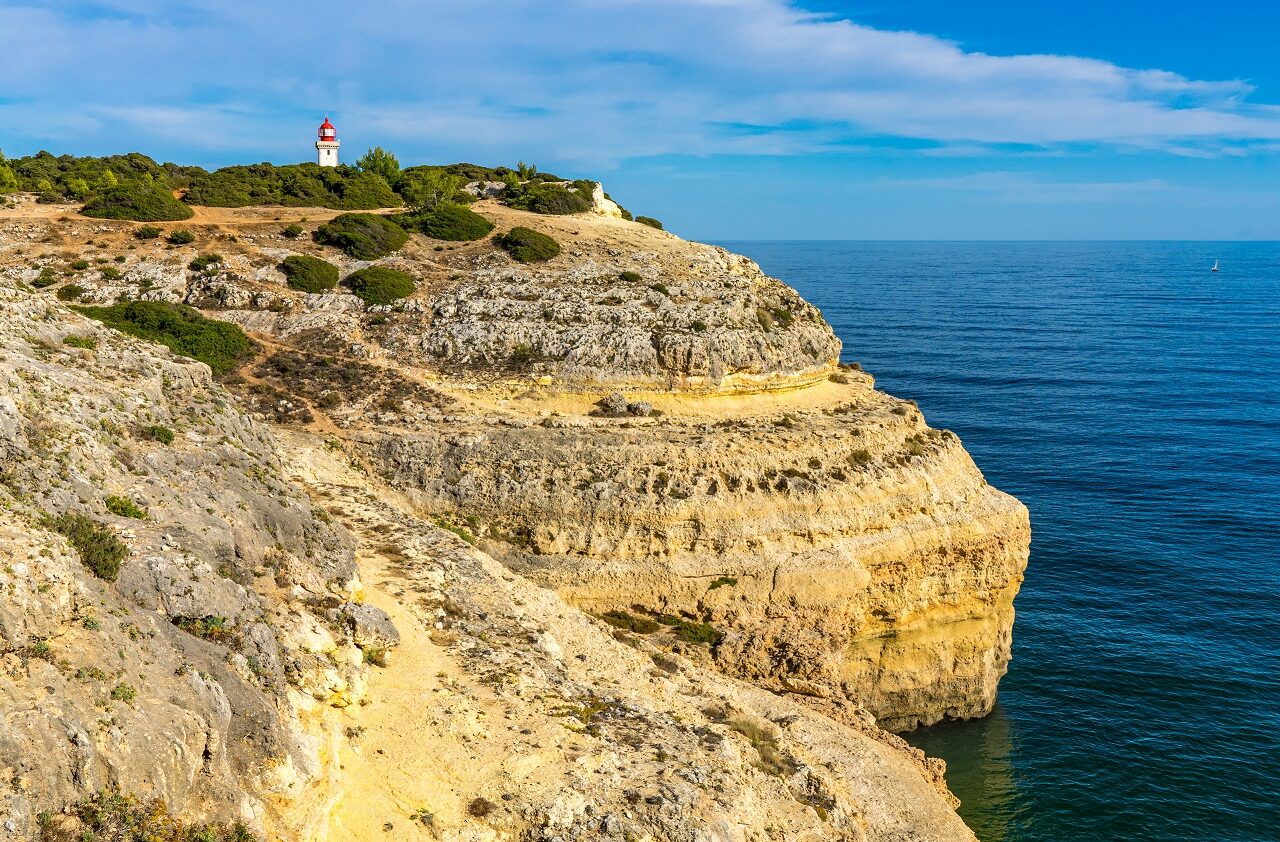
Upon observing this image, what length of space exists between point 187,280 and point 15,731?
39.4 meters

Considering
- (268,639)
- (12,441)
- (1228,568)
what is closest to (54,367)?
(12,441)

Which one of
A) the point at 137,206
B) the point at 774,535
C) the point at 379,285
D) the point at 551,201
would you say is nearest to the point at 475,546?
the point at 774,535

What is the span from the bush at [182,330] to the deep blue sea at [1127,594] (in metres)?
34.4

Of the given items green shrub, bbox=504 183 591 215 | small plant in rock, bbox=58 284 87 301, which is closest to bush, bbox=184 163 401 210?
green shrub, bbox=504 183 591 215

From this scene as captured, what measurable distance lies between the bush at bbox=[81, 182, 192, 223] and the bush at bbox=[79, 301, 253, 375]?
36.0 ft

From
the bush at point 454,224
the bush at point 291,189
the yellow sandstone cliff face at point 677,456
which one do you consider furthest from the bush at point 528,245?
the bush at point 291,189

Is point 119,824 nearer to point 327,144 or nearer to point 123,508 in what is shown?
point 123,508

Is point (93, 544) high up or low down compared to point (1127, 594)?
up

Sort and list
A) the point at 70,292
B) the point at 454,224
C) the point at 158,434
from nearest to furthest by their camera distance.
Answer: the point at 158,434 → the point at 70,292 → the point at 454,224

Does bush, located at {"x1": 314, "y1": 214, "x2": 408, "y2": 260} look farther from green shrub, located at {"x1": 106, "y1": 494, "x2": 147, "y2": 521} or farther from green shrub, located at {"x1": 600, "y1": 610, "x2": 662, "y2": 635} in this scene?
green shrub, located at {"x1": 106, "y1": 494, "x2": 147, "y2": 521}

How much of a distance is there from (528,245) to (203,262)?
16565 millimetres

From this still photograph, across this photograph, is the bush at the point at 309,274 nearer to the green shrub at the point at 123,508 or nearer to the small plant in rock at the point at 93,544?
the green shrub at the point at 123,508

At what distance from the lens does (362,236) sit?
50.5m

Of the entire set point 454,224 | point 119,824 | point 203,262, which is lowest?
point 119,824
